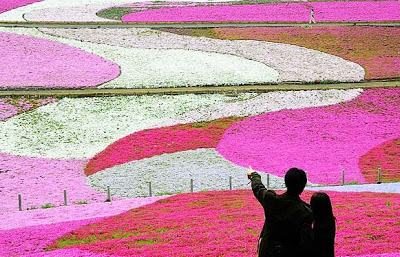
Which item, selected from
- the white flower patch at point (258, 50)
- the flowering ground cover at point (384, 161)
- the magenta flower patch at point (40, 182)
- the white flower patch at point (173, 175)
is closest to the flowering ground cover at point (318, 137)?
the flowering ground cover at point (384, 161)

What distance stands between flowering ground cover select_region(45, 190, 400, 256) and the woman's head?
547 cm

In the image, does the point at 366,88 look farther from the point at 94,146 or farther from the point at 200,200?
the point at 200,200

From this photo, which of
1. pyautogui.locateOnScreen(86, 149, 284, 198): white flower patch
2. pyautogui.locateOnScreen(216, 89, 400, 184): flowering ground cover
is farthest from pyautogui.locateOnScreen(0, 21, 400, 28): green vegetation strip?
pyautogui.locateOnScreen(86, 149, 284, 198): white flower patch

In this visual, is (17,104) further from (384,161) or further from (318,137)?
(384,161)

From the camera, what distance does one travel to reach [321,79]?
56938 millimetres

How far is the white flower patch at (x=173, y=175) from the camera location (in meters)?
35.3

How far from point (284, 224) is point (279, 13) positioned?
69.1 m

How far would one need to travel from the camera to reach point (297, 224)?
12.1 metres

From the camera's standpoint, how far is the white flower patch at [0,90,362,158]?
44.1 meters

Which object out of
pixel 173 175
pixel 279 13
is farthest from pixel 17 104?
pixel 279 13

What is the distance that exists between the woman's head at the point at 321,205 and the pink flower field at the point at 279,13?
212 feet

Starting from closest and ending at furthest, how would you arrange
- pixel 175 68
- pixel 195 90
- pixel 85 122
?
1. pixel 85 122
2. pixel 195 90
3. pixel 175 68

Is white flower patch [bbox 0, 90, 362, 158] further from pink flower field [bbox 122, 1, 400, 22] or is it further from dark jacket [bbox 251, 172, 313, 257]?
dark jacket [bbox 251, 172, 313, 257]

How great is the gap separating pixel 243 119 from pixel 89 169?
39.4 feet
